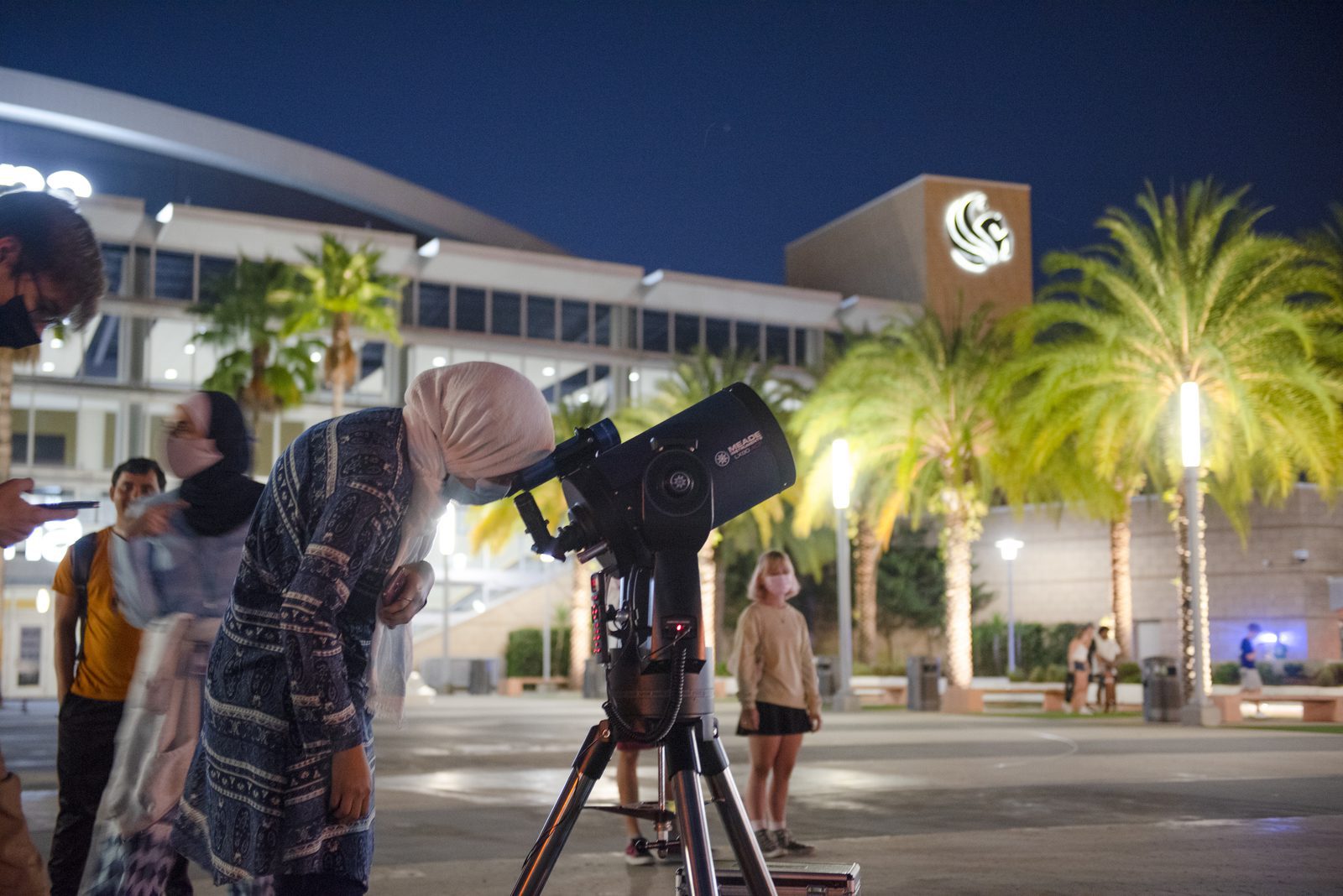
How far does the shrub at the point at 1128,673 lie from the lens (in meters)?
30.4

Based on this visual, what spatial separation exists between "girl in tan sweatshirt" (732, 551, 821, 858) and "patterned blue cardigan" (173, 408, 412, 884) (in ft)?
16.6

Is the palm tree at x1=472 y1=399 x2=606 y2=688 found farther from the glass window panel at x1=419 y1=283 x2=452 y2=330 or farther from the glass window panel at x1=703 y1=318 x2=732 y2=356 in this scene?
the glass window panel at x1=703 y1=318 x2=732 y2=356

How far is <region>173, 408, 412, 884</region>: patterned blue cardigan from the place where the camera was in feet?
8.98

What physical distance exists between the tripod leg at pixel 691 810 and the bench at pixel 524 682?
37.4 meters

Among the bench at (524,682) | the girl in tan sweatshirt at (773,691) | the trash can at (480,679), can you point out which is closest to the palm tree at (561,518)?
the bench at (524,682)

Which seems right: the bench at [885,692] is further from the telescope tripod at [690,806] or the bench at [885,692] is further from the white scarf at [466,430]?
the white scarf at [466,430]

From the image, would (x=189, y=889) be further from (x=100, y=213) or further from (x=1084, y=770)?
(x=100, y=213)

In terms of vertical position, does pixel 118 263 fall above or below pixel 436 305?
above

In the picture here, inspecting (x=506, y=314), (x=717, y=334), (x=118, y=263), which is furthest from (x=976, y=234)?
(x=118, y=263)

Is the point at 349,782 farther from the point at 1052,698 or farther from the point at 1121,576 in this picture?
the point at 1121,576

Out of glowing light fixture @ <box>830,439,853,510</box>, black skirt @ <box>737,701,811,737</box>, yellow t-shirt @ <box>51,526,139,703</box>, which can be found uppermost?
glowing light fixture @ <box>830,439,853,510</box>

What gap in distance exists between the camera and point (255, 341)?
35938mm

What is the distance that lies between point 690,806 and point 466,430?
0.93 metres

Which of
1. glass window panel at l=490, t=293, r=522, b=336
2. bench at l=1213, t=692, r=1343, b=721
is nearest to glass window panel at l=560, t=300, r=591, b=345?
glass window panel at l=490, t=293, r=522, b=336
